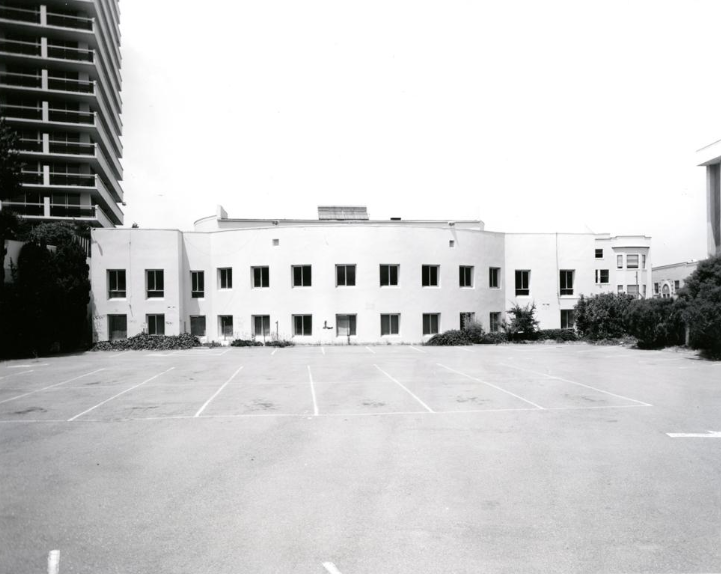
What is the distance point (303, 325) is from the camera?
3925 centimetres

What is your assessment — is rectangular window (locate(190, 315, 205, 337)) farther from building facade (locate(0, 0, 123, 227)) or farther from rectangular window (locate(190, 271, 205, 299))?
building facade (locate(0, 0, 123, 227))

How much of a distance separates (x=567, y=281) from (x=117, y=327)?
34699 mm

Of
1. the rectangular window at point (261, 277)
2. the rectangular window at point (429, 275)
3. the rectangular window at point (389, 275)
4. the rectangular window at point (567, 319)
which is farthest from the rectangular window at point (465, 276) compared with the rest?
the rectangular window at point (261, 277)

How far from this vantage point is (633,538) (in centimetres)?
633

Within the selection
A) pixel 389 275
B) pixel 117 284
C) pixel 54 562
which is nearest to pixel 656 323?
pixel 389 275

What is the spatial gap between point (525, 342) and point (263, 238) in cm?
2088

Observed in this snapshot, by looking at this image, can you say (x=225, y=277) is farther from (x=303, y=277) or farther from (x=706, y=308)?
(x=706, y=308)

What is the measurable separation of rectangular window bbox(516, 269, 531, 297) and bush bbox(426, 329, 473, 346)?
7714 mm

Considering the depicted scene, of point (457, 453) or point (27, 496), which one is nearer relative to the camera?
point (27, 496)

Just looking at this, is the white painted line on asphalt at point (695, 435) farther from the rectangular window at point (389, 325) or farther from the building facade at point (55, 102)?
the building facade at point (55, 102)

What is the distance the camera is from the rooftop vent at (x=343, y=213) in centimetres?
5412

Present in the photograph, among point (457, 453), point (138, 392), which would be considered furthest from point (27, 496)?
point (138, 392)

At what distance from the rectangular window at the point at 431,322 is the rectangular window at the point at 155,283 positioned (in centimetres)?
1886

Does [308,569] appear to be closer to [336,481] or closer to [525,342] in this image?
[336,481]
